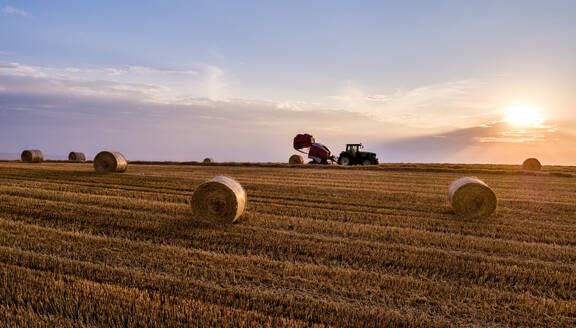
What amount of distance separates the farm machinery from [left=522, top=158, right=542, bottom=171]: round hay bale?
10823 millimetres

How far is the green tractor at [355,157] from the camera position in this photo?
2862 cm

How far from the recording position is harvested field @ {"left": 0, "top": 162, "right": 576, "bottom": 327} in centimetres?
A: 454

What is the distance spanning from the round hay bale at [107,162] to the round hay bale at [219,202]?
39.0ft

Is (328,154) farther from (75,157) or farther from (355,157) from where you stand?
(75,157)

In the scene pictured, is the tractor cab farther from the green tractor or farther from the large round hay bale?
the large round hay bale

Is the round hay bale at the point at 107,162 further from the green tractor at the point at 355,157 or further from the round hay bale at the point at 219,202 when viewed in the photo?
the green tractor at the point at 355,157

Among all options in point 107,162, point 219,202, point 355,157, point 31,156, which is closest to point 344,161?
point 355,157

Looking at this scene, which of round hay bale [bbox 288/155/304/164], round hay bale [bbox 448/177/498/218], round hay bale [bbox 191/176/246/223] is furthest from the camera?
round hay bale [bbox 288/155/304/164]

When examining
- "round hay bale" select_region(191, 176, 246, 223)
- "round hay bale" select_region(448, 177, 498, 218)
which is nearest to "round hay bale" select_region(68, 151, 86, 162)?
"round hay bale" select_region(191, 176, 246, 223)

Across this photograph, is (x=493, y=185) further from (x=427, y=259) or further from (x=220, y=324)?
(x=220, y=324)

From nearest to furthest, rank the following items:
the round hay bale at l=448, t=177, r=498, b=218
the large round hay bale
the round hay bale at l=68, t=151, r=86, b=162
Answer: the round hay bale at l=448, t=177, r=498, b=218
the large round hay bale
the round hay bale at l=68, t=151, r=86, b=162

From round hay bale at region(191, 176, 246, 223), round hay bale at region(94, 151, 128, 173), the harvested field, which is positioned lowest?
the harvested field

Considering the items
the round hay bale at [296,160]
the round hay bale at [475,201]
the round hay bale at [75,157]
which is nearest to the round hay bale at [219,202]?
the round hay bale at [475,201]

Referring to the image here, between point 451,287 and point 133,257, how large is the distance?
17.3 feet
